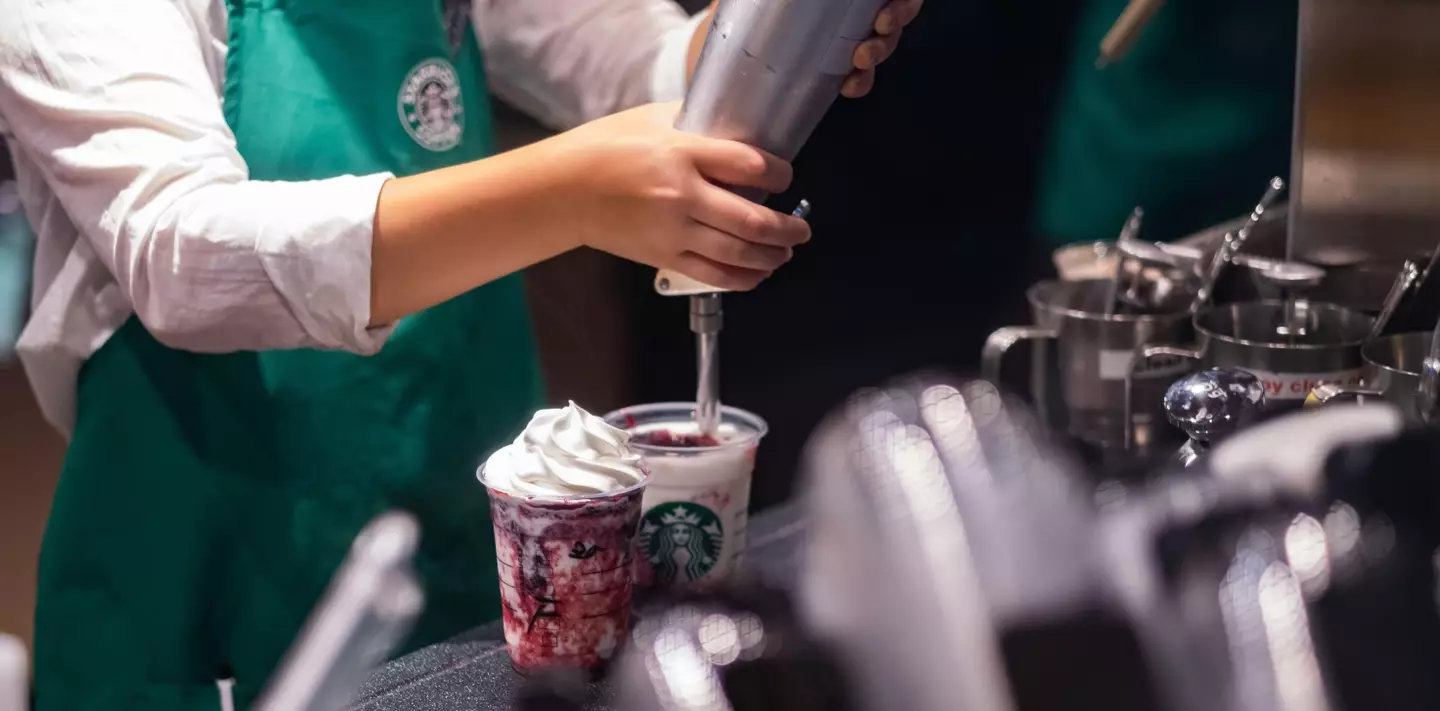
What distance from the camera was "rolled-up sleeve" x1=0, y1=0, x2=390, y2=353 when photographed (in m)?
0.96

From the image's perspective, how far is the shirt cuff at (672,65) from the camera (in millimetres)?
1281

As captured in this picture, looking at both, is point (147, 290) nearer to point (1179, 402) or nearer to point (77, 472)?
point (77, 472)

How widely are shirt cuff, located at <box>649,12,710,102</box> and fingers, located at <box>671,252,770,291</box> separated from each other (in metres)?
0.36

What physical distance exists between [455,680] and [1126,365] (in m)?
0.68

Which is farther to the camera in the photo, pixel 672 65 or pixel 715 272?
pixel 672 65

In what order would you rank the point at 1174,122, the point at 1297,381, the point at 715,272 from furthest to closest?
the point at 1174,122 < the point at 1297,381 < the point at 715,272

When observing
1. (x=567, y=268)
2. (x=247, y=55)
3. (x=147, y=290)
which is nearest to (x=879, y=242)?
(x=567, y=268)

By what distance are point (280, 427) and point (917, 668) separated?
0.64 metres

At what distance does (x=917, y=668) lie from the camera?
2.56 ft

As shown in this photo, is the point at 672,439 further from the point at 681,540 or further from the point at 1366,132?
the point at 1366,132

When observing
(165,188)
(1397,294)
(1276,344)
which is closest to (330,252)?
(165,188)

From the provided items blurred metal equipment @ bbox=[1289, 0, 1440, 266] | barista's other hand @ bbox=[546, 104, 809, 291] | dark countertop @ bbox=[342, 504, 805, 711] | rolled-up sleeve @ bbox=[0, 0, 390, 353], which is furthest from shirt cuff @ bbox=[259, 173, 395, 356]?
blurred metal equipment @ bbox=[1289, 0, 1440, 266]

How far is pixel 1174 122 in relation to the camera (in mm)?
1516

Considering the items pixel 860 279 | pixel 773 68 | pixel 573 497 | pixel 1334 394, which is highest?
pixel 773 68
